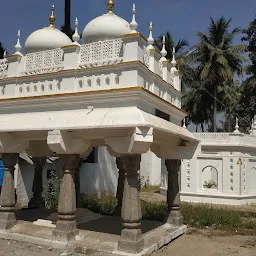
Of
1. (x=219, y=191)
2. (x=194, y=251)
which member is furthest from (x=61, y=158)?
(x=219, y=191)

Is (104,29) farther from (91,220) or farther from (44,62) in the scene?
(91,220)

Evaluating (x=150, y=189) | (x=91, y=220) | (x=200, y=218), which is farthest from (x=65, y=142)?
(x=150, y=189)

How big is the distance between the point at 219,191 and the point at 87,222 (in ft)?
41.7

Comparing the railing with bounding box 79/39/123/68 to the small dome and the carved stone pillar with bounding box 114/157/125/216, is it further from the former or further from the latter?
the carved stone pillar with bounding box 114/157/125/216

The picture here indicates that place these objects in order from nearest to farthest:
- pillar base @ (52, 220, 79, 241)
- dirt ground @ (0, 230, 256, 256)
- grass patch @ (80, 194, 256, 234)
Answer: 1. dirt ground @ (0, 230, 256, 256)
2. pillar base @ (52, 220, 79, 241)
3. grass patch @ (80, 194, 256, 234)

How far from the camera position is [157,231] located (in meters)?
9.00

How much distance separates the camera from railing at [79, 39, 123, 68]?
7.64 metres

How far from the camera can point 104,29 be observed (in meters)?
8.57

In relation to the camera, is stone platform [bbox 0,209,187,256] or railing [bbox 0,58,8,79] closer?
Answer: stone platform [bbox 0,209,187,256]

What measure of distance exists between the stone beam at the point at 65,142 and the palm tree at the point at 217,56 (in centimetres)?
2305

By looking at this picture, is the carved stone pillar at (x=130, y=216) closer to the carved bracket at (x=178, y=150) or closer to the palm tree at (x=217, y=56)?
the carved bracket at (x=178, y=150)

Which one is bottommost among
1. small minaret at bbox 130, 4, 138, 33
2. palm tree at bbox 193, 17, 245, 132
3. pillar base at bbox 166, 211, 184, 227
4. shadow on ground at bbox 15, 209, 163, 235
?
shadow on ground at bbox 15, 209, 163, 235

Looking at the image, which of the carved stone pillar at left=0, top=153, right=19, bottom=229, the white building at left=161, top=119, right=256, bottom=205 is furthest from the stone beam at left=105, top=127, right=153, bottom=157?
the white building at left=161, top=119, right=256, bottom=205

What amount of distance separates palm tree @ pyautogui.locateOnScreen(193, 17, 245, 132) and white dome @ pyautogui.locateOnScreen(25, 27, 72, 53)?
70.0ft
